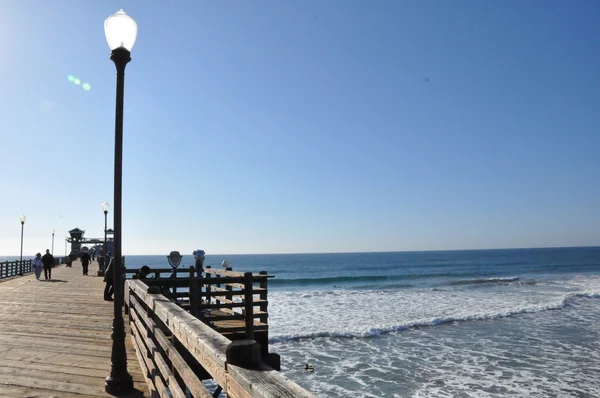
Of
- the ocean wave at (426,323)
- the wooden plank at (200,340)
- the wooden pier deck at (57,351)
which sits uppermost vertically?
the wooden plank at (200,340)

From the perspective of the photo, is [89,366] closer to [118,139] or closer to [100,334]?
[100,334]

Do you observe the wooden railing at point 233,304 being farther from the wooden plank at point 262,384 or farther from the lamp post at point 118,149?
the wooden plank at point 262,384

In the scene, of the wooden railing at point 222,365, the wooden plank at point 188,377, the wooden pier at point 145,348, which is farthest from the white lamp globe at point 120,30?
the wooden plank at point 188,377

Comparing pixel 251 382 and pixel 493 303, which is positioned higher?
pixel 251 382

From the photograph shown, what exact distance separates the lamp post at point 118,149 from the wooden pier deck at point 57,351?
35cm

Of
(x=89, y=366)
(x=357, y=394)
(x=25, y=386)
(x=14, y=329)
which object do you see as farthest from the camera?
(x=357, y=394)

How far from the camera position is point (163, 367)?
3824 millimetres

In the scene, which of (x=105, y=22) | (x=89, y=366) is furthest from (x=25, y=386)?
(x=105, y=22)

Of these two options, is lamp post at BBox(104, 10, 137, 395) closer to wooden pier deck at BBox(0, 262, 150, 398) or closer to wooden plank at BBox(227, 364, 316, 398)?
wooden pier deck at BBox(0, 262, 150, 398)

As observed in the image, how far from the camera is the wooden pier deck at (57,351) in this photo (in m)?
5.08

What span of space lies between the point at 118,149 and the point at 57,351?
349 cm

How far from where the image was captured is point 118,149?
5.23 meters

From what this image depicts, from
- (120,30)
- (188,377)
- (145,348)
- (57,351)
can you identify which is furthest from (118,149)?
(57,351)

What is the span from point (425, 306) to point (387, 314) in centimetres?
416
